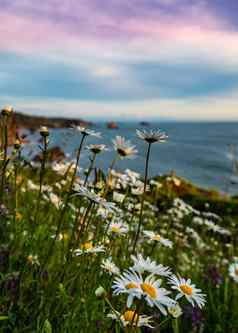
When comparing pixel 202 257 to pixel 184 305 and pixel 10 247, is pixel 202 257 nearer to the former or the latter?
pixel 184 305

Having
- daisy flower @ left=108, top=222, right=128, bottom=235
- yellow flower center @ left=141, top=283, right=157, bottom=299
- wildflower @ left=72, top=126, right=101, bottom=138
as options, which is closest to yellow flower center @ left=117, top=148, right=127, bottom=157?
wildflower @ left=72, top=126, right=101, bottom=138

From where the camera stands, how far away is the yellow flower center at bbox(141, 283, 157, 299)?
1040 mm

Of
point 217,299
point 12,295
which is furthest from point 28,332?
point 217,299

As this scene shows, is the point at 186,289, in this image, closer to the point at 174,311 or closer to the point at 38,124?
the point at 174,311

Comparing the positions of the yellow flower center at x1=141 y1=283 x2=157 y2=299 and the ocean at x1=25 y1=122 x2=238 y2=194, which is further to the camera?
the ocean at x1=25 y1=122 x2=238 y2=194

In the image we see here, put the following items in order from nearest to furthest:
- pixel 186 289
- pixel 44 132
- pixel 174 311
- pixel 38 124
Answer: pixel 186 289, pixel 174 311, pixel 44 132, pixel 38 124

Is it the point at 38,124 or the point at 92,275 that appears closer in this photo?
the point at 92,275

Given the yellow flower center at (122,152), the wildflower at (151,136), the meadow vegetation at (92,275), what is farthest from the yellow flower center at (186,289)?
the yellow flower center at (122,152)

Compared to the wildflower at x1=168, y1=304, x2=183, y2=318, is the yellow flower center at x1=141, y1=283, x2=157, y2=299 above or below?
above

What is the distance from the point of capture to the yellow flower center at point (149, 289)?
1.04 meters

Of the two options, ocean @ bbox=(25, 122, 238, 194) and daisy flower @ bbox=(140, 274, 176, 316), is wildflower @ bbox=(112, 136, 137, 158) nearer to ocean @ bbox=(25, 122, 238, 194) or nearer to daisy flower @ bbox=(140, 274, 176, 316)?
ocean @ bbox=(25, 122, 238, 194)

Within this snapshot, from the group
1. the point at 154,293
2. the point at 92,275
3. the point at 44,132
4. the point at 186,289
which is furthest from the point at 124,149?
the point at 154,293

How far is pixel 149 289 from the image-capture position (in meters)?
1.06

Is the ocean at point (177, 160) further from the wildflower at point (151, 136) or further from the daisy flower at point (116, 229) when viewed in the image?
the daisy flower at point (116, 229)
